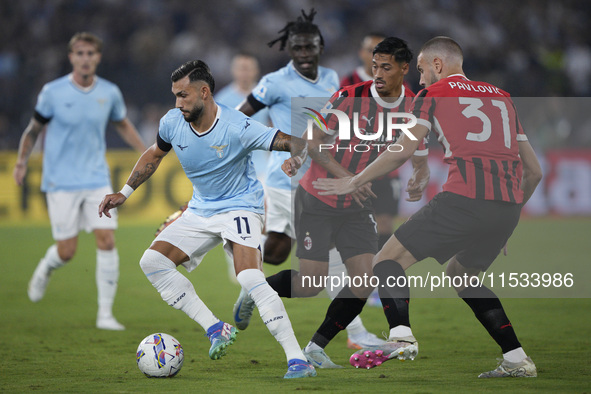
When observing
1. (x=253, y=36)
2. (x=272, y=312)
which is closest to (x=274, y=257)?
(x=272, y=312)

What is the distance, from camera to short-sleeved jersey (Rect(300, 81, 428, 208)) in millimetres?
5703

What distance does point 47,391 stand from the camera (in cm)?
468

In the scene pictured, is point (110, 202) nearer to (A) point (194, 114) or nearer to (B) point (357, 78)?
(A) point (194, 114)

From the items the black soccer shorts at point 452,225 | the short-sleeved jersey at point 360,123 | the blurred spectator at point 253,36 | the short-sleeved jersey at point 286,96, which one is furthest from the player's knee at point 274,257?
the blurred spectator at point 253,36

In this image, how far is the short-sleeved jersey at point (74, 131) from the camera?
26.5ft

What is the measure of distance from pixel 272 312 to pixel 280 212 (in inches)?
74.6

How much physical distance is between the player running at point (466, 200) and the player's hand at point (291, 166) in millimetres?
403

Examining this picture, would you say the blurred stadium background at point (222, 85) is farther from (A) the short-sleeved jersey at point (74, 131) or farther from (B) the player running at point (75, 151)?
(A) the short-sleeved jersey at point (74, 131)

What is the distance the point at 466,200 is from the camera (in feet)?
16.2

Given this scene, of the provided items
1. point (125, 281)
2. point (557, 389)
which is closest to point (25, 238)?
point (125, 281)

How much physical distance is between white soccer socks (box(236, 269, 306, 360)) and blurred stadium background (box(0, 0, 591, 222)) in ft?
35.2

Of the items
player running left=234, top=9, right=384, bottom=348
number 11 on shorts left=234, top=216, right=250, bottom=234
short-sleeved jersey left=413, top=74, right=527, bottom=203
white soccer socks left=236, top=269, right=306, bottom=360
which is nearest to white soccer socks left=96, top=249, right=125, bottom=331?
player running left=234, top=9, right=384, bottom=348

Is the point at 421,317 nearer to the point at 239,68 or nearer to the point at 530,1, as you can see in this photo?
the point at 239,68

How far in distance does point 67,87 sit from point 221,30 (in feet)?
33.3
